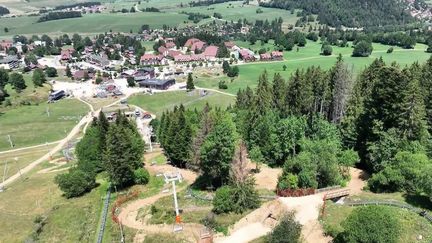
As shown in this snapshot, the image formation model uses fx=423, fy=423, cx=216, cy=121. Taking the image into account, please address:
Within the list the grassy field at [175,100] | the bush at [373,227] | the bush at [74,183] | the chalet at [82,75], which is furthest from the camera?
the chalet at [82,75]

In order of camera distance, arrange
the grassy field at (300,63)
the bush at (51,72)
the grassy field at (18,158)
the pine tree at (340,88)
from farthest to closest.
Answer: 1. the bush at (51,72)
2. the grassy field at (300,63)
3. the grassy field at (18,158)
4. the pine tree at (340,88)

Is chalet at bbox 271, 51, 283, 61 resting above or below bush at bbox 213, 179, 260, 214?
below

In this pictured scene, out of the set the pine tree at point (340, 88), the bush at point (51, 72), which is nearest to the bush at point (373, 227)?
the pine tree at point (340, 88)

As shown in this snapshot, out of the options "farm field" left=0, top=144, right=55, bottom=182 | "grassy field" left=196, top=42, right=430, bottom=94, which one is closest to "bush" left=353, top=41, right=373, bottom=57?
"grassy field" left=196, top=42, right=430, bottom=94

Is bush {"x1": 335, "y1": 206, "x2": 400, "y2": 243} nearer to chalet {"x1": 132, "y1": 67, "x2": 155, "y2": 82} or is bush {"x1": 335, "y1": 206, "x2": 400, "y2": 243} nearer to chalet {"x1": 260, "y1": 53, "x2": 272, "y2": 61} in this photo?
chalet {"x1": 132, "y1": 67, "x2": 155, "y2": 82}

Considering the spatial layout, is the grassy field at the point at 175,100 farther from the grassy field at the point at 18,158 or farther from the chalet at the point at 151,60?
the chalet at the point at 151,60

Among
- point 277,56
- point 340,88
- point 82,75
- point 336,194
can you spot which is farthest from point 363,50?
point 336,194

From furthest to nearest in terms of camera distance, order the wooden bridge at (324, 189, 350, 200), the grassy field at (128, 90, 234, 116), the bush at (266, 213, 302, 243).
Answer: the grassy field at (128, 90, 234, 116) < the wooden bridge at (324, 189, 350, 200) < the bush at (266, 213, 302, 243)

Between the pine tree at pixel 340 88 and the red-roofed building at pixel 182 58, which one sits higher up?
the pine tree at pixel 340 88

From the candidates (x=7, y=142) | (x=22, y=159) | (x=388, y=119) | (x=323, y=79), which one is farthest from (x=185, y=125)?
(x=7, y=142)
